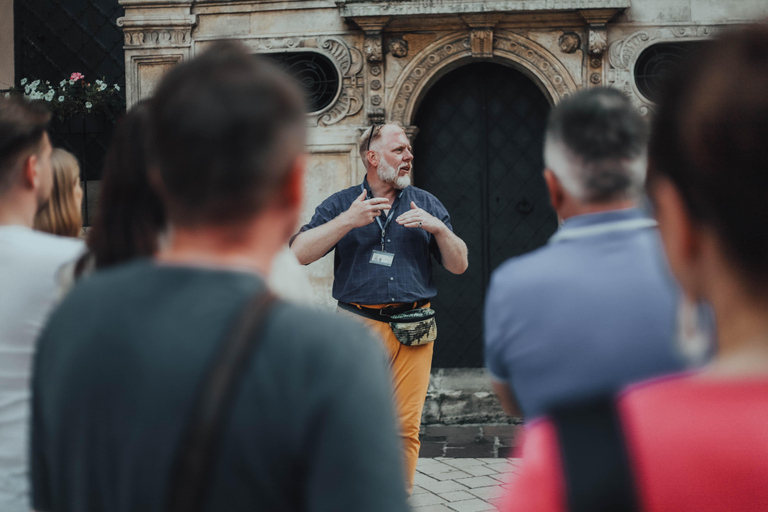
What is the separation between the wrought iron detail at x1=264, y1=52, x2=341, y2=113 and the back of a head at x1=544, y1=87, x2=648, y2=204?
5.18m

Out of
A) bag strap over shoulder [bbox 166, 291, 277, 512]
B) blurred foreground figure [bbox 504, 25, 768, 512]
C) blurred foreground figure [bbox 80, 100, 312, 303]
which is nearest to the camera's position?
blurred foreground figure [bbox 504, 25, 768, 512]

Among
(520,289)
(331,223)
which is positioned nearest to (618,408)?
(520,289)

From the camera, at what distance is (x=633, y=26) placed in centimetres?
655

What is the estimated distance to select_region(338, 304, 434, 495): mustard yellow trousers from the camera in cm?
398

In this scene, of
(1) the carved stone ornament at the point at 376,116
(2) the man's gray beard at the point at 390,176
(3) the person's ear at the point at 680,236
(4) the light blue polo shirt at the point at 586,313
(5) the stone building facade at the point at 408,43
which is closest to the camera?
(3) the person's ear at the point at 680,236

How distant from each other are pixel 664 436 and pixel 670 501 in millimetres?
66

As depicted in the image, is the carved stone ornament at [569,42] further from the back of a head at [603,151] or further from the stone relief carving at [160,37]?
the back of a head at [603,151]

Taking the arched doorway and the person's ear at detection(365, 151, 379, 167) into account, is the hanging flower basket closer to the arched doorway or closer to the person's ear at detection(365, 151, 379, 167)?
the arched doorway

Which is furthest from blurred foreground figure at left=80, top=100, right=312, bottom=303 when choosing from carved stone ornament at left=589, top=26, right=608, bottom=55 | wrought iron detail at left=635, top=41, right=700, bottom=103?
wrought iron detail at left=635, top=41, right=700, bottom=103

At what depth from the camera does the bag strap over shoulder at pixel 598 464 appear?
2.47 ft

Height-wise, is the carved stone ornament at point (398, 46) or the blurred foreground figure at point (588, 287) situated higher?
the carved stone ornament at point (398, 46)

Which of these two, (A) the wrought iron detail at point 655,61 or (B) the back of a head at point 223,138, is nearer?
(B) the back of a head at point 223,138

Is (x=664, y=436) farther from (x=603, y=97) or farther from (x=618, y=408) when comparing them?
(x=603, y=97)

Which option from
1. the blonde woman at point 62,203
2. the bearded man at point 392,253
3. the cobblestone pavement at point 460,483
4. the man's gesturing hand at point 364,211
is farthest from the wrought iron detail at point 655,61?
the blonde woman at point 62,203
